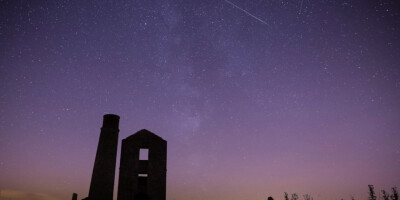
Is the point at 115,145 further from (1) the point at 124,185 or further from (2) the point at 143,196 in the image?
(2) the point at 143,196

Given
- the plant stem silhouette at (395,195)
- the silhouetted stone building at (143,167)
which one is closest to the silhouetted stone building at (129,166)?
the silhouetted stone building at (143,167)

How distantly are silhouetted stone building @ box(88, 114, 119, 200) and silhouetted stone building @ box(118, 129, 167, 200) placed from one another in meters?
0.89

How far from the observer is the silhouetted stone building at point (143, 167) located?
17406 millimetres

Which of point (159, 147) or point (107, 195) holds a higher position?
point (159, 147)

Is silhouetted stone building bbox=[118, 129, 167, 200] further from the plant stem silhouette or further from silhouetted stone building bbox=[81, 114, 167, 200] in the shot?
the plant stem silhouette

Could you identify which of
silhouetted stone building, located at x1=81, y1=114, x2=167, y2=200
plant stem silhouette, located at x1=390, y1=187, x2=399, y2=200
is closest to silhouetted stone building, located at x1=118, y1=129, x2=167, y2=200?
silhouetted stone building, located at x1=81, y1=114, x2=167, y2=200

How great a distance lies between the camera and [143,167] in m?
18.1

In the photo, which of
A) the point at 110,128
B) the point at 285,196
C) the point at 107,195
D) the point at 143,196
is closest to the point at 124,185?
the point at 107,195

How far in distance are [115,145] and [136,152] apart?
183 cm

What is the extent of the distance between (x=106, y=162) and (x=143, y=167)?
2.66m

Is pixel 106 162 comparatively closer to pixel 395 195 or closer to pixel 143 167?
pixel 143 167

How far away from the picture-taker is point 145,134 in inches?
751

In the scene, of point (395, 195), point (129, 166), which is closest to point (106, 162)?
point (129, 166)

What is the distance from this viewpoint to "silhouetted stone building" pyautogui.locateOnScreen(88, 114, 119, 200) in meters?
17.4
